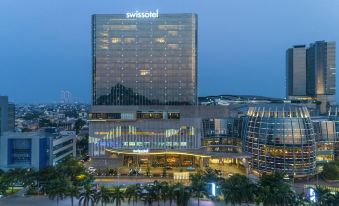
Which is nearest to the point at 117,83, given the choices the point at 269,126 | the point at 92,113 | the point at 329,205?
the point at 92,113

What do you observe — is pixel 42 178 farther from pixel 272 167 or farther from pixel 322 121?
pixel 322 121

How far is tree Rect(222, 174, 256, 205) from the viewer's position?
2245 inches

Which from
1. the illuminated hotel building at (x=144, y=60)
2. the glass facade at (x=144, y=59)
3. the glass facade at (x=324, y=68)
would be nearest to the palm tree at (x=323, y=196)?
the illuminated hotel building at (x=144, y=60)

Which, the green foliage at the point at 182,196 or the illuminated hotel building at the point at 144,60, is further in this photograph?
the illuminated hotel building at the point at 144,60

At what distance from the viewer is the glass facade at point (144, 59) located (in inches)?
4700

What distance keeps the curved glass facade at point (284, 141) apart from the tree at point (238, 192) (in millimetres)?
26764

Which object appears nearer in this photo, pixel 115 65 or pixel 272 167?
pixel 272 167

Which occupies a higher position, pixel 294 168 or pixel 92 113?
pixel 92 113

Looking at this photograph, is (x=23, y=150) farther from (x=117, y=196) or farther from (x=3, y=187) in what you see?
(x=117, y=196)

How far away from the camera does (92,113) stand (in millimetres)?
105062

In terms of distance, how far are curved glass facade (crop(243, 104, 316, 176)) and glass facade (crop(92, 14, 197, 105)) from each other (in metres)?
37.5

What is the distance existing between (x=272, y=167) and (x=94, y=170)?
3765cm

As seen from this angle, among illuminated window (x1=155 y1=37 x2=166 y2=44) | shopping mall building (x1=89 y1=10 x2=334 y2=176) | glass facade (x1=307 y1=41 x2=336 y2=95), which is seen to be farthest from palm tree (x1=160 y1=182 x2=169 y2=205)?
glass facade (x1=307 y1=41 x2=336 y2=95)

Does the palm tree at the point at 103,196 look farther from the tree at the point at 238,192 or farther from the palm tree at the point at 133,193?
the tree at the point at 238,192
